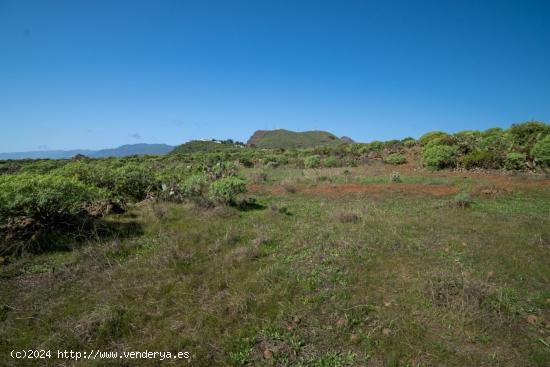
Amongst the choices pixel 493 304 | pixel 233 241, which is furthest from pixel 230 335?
pixel 493 304

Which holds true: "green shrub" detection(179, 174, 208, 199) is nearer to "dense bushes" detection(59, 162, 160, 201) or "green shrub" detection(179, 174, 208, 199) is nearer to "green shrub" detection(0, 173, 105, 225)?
"dense bushes" detection(59, 162, 160, 201)

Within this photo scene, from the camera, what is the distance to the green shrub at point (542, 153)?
17.7 meters

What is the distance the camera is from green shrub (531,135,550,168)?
1772 centimetres

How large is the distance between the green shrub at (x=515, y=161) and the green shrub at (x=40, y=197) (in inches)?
891

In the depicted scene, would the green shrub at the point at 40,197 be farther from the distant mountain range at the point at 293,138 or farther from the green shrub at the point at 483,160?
the distant mountain range at the point at 293,138

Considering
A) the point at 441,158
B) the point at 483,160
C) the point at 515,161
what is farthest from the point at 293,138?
the point at 515,161

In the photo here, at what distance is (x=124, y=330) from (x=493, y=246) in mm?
7434

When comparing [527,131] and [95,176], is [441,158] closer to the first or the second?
[527,131]

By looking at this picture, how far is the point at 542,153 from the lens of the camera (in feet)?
58.8

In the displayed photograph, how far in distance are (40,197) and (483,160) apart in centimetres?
2357

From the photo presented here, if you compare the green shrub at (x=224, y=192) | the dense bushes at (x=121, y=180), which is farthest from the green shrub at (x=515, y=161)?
the dense bushes at (x=121, y=180)

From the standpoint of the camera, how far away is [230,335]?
3857mm

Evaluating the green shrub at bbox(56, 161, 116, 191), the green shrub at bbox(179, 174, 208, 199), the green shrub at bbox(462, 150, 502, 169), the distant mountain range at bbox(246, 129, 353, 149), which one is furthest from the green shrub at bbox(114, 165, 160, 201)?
the distant mountain range at bbox(246, 129, 353, 149)

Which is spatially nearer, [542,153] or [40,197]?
[40,197]
